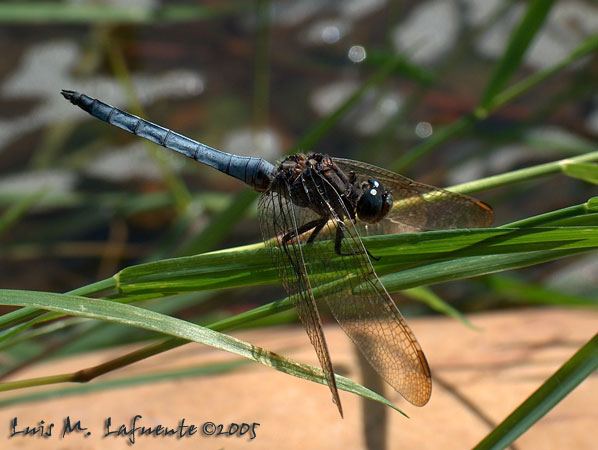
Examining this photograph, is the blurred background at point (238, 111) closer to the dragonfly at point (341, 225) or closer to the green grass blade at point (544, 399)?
the dragonfly at point (341, 225)

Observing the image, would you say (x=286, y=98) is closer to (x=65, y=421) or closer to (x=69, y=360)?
(x=69, y=360)

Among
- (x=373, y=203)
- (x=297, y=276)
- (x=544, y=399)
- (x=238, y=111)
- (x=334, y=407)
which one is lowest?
(x=544, y=399)

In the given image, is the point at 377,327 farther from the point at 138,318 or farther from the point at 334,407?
the point at 138,318

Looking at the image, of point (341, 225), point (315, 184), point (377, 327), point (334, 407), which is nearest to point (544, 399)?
point (377, 327)

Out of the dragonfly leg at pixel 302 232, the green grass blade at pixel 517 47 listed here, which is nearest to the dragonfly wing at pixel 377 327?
the dragonfly leg at pixel 302 232

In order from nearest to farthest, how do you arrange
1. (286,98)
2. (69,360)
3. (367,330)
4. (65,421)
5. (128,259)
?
1. (367,330)
2. (65,421)
3. (69,360)
4. (128,259)
5. (286,98)

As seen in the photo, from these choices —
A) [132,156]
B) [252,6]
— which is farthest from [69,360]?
[252,6]
